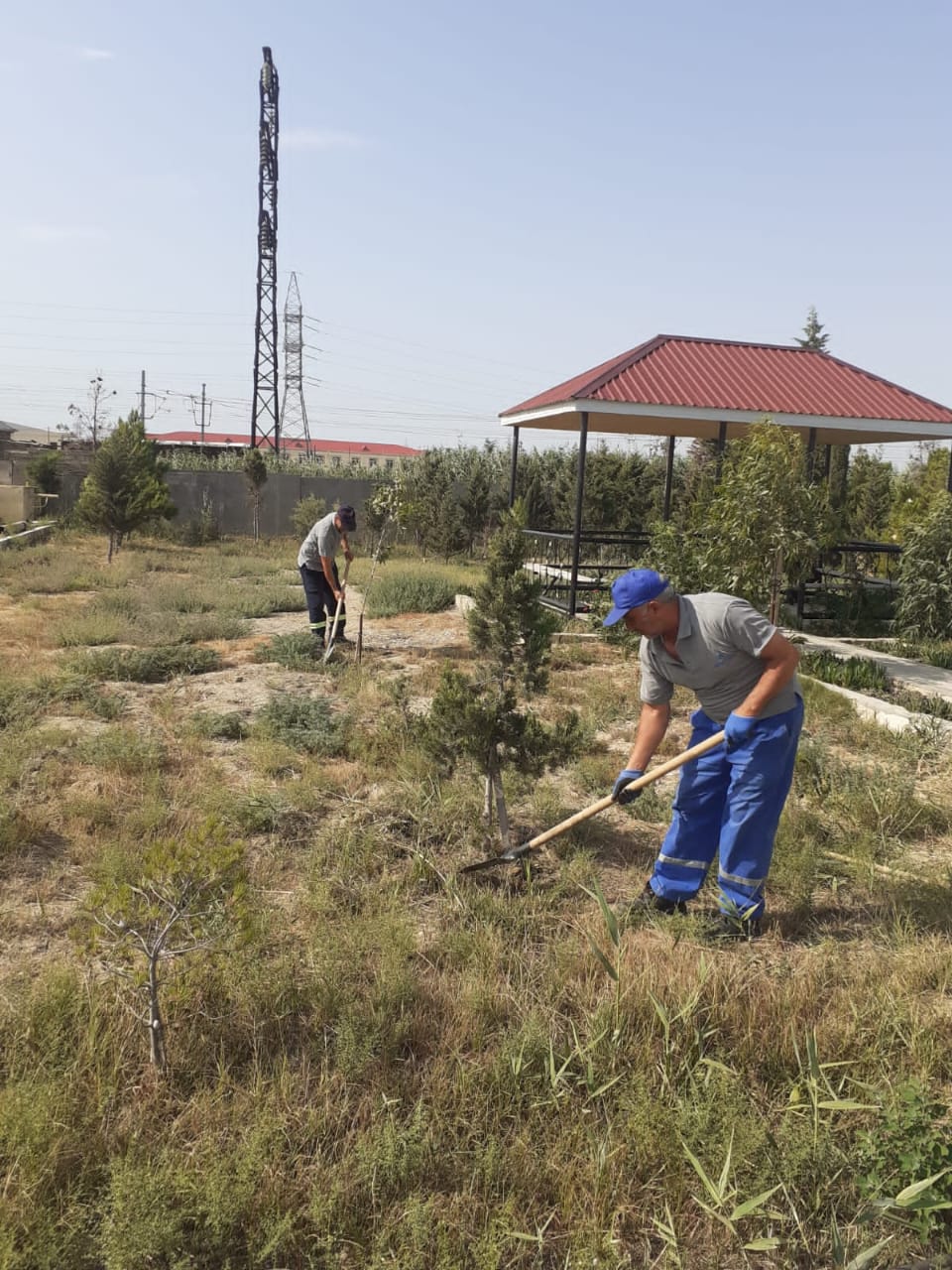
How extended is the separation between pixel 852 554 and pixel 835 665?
6188 millimetres

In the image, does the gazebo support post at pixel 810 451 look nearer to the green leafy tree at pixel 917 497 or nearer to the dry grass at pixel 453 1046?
the green leafy tree at pixel 917 497

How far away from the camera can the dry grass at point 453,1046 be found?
2258 millimetres

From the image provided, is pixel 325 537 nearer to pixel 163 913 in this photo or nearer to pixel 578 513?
pixel 578 513

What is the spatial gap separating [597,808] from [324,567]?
5.37 metres

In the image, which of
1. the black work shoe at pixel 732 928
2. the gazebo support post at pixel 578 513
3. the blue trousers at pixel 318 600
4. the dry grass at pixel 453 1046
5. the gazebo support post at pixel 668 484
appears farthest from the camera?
the gazebo support post at pixel 668 484

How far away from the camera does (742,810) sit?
3533mm

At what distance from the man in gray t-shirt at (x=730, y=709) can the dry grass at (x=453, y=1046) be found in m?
0.31

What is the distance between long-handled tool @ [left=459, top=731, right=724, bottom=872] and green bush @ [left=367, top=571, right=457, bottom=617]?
8077 mm

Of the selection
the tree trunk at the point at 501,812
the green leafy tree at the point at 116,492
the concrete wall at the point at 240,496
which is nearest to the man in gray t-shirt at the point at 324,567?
the tree trunk at the point at 501,812

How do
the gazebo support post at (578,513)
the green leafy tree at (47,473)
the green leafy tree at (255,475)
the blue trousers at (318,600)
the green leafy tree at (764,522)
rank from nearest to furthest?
1. the green leafy tree at (764,522)
2. the blue trousers at (318,600)
3. the gazebo support post at (578,513)
4. the green leafy tree at (255,475)
5. the green leafy tree at (47,473)

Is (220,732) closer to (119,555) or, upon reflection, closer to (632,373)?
(632,373)

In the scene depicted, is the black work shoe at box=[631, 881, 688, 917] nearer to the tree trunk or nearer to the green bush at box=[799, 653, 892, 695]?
the tree trunk

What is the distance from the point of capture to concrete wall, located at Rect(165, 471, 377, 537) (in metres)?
23.9

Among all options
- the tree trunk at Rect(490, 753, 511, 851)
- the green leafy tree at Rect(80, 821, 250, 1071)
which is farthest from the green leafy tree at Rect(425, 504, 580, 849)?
the green leafy tree at Rect(80, 821, 250, 1071)
